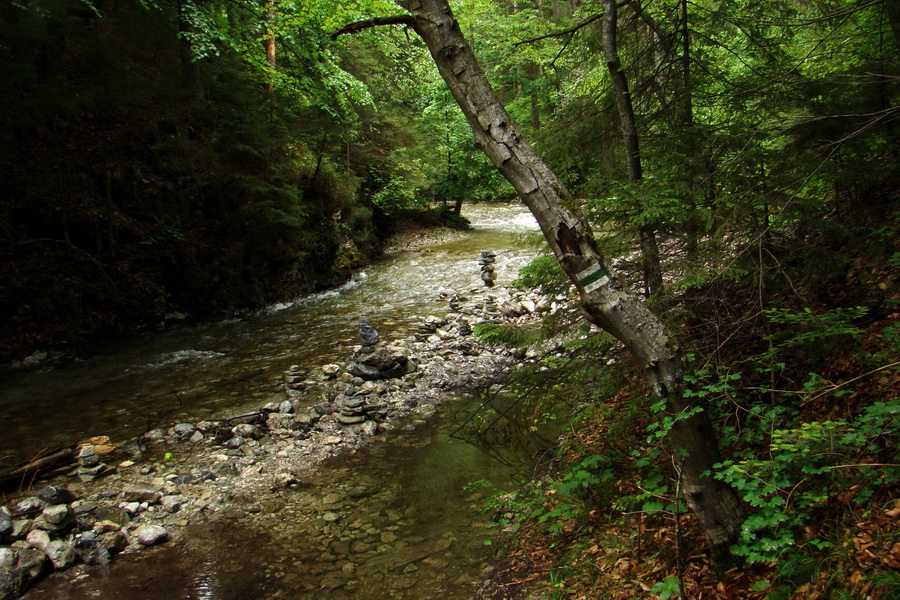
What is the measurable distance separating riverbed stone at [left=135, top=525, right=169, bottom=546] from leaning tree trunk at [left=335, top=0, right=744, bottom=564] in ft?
15.1

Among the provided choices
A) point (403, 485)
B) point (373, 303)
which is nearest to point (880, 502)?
point (403, 485)

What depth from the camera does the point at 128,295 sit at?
33.4 ft

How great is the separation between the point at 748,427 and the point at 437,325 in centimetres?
776

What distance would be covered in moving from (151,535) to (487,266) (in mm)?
11568

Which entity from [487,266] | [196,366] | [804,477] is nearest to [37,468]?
[196,366]

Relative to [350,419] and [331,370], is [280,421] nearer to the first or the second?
[350,419]

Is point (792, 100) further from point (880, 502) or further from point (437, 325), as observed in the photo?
point (437, 325)

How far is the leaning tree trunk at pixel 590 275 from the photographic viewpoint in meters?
2.70

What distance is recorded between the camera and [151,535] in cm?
464

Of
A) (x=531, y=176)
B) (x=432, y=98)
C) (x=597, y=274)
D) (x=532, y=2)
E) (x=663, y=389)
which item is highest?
(x=532, y=2)

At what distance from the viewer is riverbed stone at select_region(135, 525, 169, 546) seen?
460 cm

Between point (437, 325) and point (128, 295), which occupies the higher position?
point (128, 295)

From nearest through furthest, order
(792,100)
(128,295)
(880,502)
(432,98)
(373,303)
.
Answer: (880,502) → (792,100) → (128,295) → (373,303) → (432,98)

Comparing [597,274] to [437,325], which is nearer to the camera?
[597,274]
